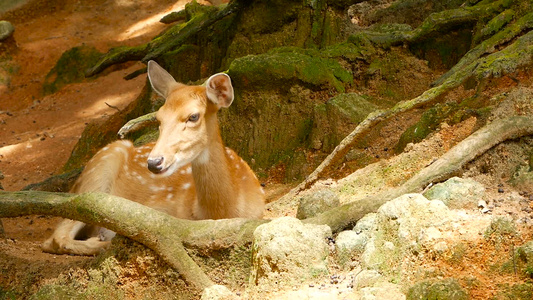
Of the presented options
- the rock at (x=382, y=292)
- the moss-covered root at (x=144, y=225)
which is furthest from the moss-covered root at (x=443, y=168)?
the moss-covered root at (x=144, y=225)

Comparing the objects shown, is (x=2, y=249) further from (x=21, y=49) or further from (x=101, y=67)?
(x=21, y=49)

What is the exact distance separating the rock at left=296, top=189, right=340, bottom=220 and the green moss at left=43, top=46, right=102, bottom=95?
11844mm

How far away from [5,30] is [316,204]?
46.1ft

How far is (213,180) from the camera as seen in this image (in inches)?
229

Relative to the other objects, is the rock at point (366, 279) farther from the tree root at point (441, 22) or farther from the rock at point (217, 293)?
the tree root at point (441, 22)

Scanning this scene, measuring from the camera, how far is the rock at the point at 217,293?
4332mm

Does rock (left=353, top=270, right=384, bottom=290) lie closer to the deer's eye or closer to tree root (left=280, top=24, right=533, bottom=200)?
the deer's eye

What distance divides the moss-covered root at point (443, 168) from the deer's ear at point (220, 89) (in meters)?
1.48

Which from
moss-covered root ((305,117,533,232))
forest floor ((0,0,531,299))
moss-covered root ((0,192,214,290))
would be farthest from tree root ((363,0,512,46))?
moss-covered root ((0,192,214,290))

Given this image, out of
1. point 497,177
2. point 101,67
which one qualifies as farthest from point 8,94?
point 497,177

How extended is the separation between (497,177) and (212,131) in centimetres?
234

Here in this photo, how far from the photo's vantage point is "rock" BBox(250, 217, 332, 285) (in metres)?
4.25

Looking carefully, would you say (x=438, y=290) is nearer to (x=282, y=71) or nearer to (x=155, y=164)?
(x=155, y=164)

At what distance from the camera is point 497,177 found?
4918 millimetres
